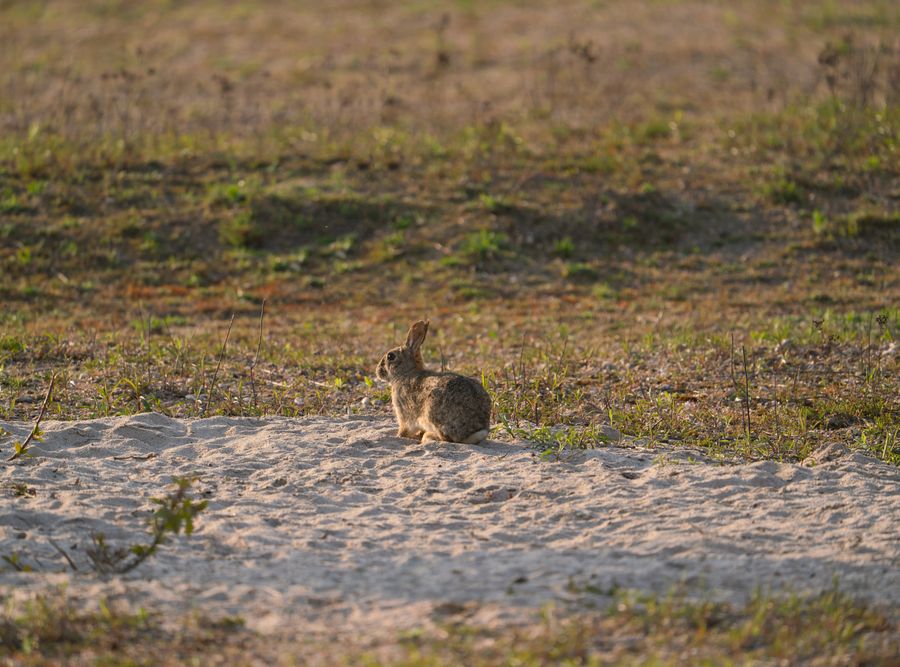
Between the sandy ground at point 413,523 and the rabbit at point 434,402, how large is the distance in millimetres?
Result: 131

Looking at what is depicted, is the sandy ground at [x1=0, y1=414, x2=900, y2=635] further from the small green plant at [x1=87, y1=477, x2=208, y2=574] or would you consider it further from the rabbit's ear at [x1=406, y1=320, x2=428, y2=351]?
the rabbit's ear at [x1=406, y1=320, x2=428, y2=351]

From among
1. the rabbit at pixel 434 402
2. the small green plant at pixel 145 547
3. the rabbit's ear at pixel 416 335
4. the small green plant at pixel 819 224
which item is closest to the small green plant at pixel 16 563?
the small green plant at pixel 145 547

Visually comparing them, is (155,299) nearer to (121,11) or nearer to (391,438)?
(391,438)

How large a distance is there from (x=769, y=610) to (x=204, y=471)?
3.61 meters

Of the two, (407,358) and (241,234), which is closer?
(407,358)

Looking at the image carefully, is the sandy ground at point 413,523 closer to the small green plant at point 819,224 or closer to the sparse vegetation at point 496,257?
the sparse vegetation at point 496,257

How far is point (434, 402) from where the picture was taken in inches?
299

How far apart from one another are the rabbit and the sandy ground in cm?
13

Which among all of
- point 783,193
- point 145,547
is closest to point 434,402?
point 145,547

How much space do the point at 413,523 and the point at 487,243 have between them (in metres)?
8.56

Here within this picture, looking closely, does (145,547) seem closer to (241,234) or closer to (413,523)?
(413,523)

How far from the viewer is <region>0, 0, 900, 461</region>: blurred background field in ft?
30.1

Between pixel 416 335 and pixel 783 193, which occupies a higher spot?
pixel 783 193

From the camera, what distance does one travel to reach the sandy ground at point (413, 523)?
17.0ft
